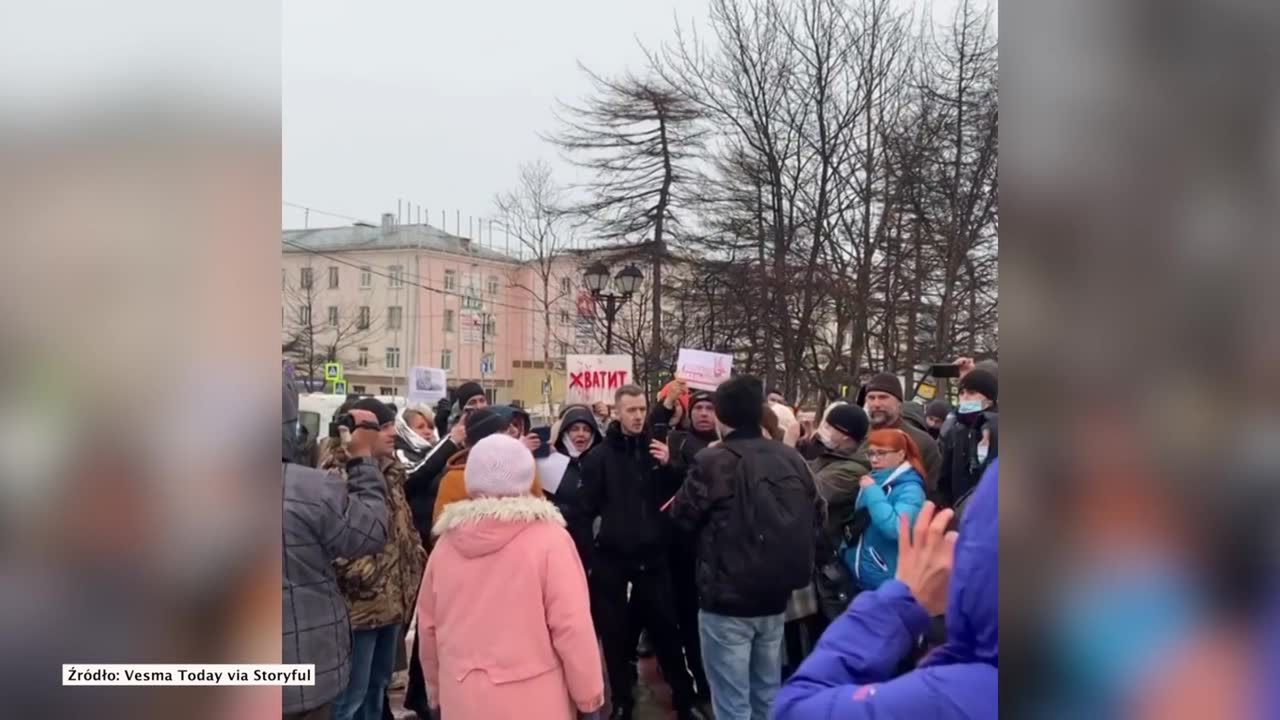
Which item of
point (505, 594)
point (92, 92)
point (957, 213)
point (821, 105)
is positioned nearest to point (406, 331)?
point (821, 105)

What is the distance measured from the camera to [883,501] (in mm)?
3969

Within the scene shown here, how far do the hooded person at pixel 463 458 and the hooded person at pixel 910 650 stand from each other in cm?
327

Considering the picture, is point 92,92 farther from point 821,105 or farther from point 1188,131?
point 821,105

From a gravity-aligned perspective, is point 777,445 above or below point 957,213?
below

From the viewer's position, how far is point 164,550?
1.03 m

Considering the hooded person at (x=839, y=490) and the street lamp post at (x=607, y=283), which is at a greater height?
the street lamp post at (x=607, y=283)

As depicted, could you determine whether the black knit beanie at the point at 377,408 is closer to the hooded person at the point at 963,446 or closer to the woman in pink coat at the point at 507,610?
the woman in pink coat at the point at 507,610

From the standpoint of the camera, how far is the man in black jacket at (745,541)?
12.9ft

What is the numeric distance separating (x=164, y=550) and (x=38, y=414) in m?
0.21

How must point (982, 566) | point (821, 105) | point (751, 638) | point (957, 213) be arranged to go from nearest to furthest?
point (982, 566)
point (751, 638)
point (957, 213)
point (821, 105)

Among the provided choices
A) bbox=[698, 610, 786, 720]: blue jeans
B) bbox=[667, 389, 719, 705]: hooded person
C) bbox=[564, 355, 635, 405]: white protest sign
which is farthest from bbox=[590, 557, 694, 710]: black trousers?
bbox=[564, 355, 635, 405]: white protest sign

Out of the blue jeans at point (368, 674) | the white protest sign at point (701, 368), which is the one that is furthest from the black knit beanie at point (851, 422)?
the blue jeans at point (368, 674)

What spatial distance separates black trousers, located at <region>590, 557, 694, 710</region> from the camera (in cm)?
470

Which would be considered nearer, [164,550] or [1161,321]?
[1161,321]
